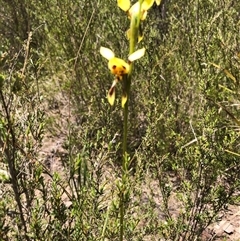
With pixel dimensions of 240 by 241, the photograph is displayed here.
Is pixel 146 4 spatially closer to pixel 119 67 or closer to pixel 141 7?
pixel 141 7

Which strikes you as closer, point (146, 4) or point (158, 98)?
point (146, 4)

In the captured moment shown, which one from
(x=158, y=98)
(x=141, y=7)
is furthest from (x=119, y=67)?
(x=158, y=98)

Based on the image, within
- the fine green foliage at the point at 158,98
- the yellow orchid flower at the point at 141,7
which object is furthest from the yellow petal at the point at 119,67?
the fine green foliage at the point at 158,98

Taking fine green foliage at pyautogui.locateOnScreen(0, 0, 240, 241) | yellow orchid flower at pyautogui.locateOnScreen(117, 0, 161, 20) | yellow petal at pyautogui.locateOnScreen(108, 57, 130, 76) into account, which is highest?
fine green foliage at pyautogui.locateOnScreen(0, 0, 240, 241)

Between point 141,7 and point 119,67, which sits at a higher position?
point 141,7

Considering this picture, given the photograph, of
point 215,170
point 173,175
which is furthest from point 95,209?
point 173,175

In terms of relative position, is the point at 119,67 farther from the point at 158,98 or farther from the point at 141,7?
the point at 158,98

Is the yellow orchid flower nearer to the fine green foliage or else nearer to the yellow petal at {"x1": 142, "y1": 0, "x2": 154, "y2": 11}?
the yellow petal at {"x1": 142, "y1": 0, "x2": 154, "y2": 11}

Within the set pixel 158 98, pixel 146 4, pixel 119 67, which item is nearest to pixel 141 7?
pixel 146 4

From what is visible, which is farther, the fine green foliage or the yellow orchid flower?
the fine green foliage

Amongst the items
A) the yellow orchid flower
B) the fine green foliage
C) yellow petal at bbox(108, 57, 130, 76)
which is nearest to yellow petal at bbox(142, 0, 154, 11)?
the yellow orchid flower

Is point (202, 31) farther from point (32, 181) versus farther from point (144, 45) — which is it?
point (32, 181)

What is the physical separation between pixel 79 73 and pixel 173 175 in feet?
3.02

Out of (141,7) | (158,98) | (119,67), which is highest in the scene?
(158,98)
